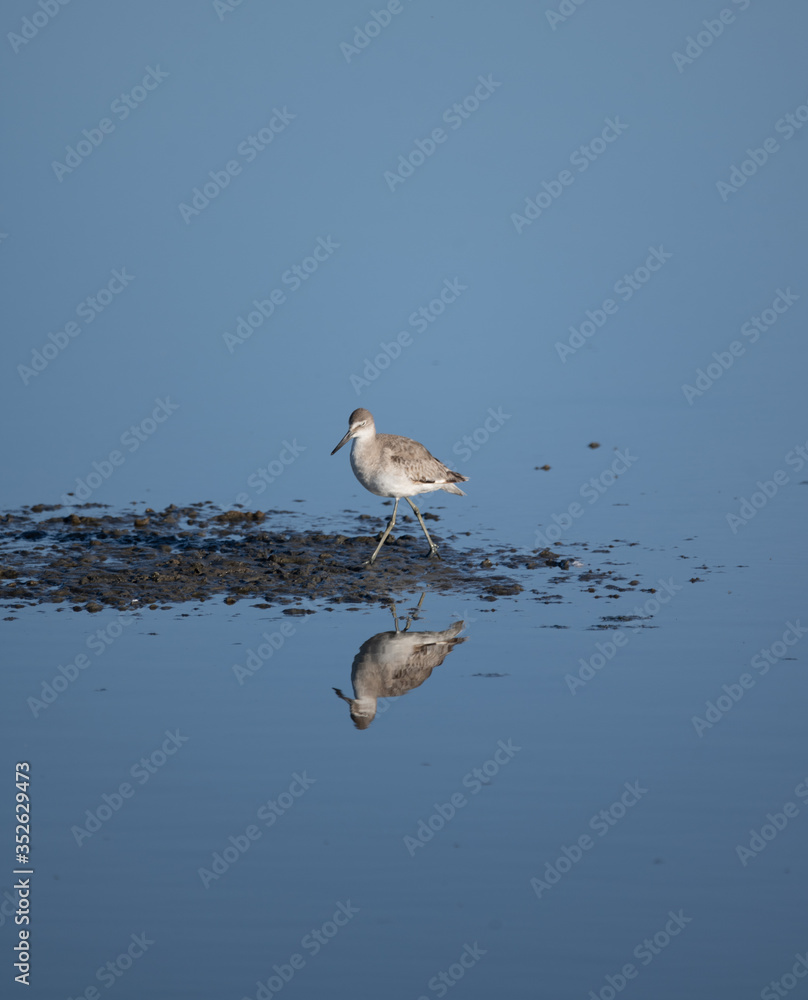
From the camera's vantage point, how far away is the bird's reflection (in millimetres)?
12453

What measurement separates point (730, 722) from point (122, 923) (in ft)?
19.2

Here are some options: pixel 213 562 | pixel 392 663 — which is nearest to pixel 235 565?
pixel 213 562

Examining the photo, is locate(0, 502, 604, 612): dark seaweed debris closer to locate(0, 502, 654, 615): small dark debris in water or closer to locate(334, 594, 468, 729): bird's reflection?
locate(0, 502, 654, 615): small dark debris in water

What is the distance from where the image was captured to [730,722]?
11.9 m

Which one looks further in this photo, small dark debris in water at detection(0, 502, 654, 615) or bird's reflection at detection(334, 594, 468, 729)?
small dark debris in water at detection(0, 502, 654, 615)

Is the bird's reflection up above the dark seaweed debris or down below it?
below

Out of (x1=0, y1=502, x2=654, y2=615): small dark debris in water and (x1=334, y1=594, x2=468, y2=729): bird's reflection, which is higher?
(x1=0, y1=502, x2=654, y2=615): small dark debris in water

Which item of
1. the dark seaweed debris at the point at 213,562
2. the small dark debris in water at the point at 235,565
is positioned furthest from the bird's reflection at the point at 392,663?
the dark seaweed debris at the point at 213,562

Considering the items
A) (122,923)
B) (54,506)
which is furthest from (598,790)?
(54,506)

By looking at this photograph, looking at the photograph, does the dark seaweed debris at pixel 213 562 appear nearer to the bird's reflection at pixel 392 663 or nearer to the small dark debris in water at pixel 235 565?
the small dark debris in water at pixel 235 565

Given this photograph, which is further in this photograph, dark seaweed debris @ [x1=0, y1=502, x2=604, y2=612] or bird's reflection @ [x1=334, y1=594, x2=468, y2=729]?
dark seaweed debris @ [x1=0, y1=502, x2=604, y2=612]

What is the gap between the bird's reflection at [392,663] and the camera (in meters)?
12.5

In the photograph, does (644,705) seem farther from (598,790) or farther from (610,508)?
(610,508)

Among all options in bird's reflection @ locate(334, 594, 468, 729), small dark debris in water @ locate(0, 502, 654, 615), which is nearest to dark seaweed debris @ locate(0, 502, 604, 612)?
small dark debris in water @ locate(0, 502, 654, 615)
